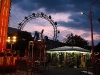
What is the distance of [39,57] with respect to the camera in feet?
60.5

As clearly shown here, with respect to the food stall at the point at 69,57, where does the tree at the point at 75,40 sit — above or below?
above

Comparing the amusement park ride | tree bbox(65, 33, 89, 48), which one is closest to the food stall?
the amusement park ride

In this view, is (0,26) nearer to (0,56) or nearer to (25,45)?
(0,56)

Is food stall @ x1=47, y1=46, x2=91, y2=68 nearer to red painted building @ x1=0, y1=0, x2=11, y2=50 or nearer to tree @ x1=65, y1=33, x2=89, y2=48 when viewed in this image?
red painted building @ x1=0, y1=0, x2=11, y2=50

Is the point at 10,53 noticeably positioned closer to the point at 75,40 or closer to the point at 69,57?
the point at 69,57

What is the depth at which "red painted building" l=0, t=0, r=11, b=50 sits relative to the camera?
19169mm

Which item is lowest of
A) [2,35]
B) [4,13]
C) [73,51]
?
[73,51]

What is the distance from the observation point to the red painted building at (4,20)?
62.9ft

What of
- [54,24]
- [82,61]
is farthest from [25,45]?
[82,61]

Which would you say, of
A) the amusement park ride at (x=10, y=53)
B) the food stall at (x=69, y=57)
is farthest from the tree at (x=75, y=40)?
the amusement park ride at (x=10, y=53)

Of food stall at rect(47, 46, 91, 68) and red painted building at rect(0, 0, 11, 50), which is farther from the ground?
red painted building at rect(0, 0, 11, 50)

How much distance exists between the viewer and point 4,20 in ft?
64.0

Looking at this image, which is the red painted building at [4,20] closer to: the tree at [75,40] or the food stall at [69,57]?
the food stall at [69,57]

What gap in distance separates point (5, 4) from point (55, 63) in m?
14.2
